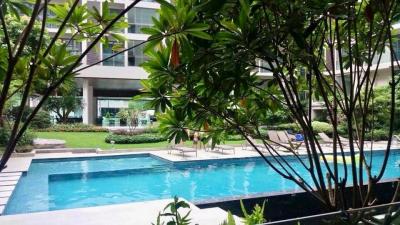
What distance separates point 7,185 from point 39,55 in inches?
289

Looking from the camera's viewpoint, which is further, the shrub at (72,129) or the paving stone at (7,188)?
the shrub at (72,129)

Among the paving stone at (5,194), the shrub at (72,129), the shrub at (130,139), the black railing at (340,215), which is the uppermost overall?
the shrub at (72,129)

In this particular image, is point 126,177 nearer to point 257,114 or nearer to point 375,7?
point 257,114

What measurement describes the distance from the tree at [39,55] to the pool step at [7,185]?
488 centimetres

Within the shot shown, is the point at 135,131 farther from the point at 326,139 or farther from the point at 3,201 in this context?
the point at 3,201

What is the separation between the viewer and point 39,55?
1.29 meters

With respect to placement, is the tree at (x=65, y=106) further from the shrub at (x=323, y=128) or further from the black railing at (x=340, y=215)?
the black railing at (x=340, y=215)

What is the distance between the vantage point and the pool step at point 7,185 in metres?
6.24

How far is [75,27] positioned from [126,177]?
910 cm

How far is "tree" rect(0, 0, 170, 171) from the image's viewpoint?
4.00 feet

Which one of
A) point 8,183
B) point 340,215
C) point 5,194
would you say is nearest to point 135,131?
point 8,183

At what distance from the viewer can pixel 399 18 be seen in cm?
252

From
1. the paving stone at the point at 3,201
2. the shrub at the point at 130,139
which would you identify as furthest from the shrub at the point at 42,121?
the paving stone at the point at 3,201

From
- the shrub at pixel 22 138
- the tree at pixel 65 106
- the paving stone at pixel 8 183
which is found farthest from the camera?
the tree at pixel 65 106
